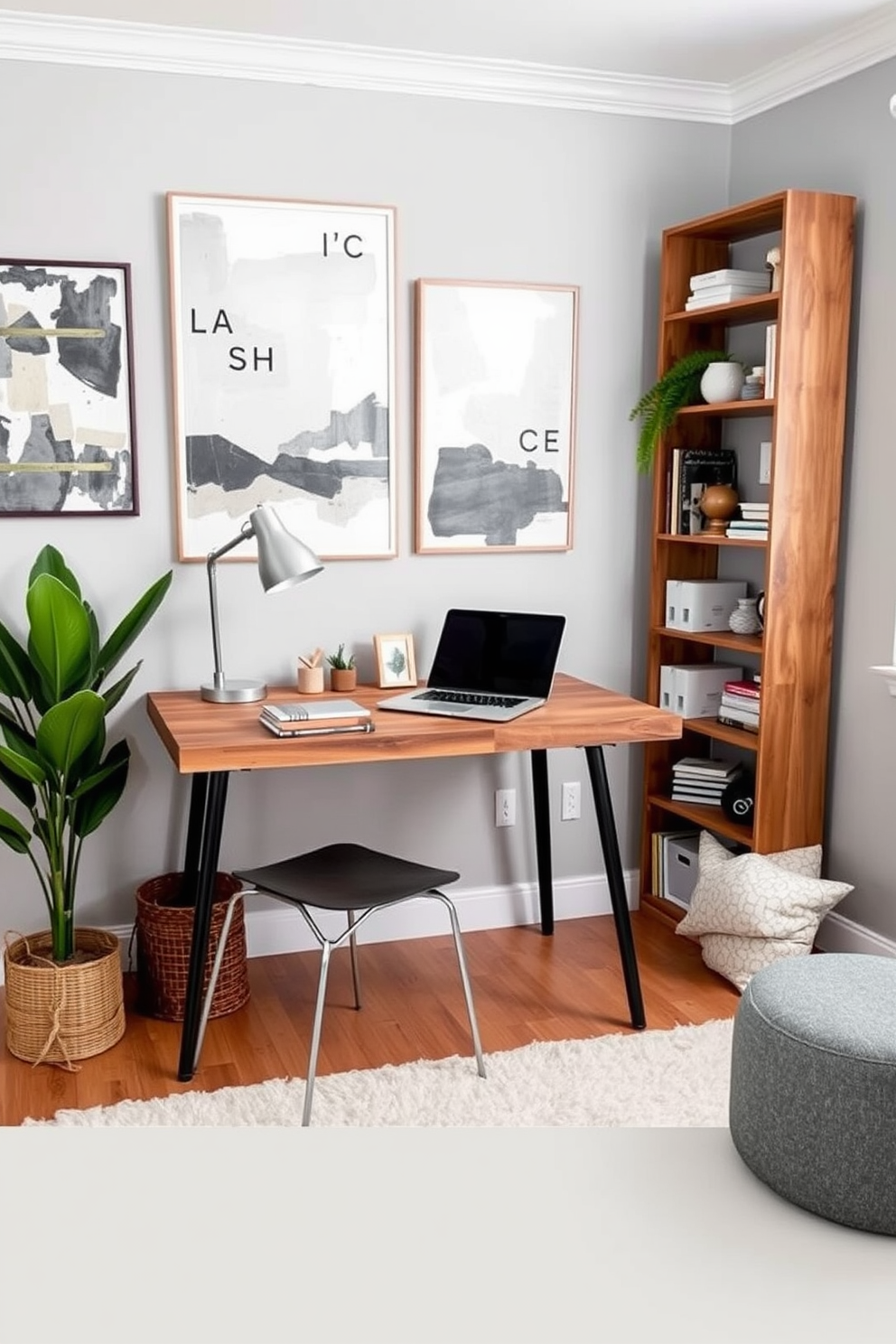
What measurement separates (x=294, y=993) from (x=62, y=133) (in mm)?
2252

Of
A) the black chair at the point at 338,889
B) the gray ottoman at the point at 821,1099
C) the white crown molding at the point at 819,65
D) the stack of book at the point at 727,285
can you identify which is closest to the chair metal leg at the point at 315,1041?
the black chair at the point at 338,889

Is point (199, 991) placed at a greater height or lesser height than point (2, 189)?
lesser

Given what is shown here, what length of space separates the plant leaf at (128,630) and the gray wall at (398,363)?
0.98 feet

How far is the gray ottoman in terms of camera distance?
Result: 1.25 metres

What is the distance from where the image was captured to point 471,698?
3.21 metres

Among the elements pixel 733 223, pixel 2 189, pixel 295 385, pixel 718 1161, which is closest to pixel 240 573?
pixel 295 385

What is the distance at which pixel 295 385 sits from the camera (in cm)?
337

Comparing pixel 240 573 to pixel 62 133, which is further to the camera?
pixel 240 573

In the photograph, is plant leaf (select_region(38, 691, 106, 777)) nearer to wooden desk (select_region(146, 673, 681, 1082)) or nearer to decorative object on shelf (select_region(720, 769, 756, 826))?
wooden desk (select_region(146, 673, 681, 1082))

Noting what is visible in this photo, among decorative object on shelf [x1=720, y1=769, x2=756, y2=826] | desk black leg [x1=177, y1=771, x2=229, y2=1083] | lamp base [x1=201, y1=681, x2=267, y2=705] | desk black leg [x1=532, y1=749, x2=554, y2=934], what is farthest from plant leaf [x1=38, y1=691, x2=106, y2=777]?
decorative object on shelf [x1=720, y1=769, x2=756, y2=826]

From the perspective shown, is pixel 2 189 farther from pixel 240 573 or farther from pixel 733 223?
pixel 733 223

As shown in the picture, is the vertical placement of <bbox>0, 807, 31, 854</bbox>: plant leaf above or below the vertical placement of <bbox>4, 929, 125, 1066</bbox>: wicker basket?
above

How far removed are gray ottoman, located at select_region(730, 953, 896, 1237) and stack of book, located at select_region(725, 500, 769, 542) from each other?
206 centimetres

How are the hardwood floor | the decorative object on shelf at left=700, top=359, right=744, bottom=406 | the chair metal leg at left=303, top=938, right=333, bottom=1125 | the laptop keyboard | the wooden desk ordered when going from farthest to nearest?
1. the decorative object on shelf at left=700, top=359, right=744, bottom=406
2. the laptop keyboard
3. the hardwood floor
4. the wooden desk
5. the chair metal leg at left=303, top=938, right=333, bottom=1125
